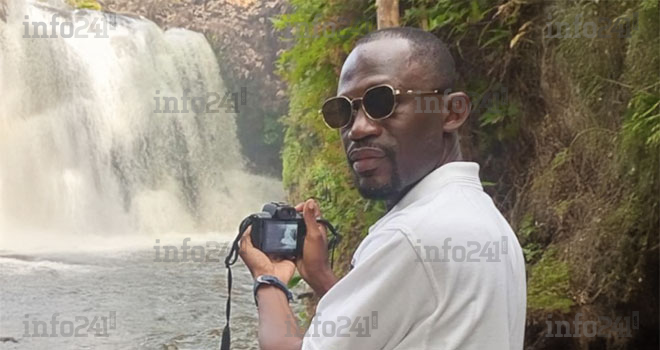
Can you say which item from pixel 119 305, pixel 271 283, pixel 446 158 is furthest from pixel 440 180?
pixel 119 305

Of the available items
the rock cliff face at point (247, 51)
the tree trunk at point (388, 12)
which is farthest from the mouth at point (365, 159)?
the rock cliff face at point (247, 51)

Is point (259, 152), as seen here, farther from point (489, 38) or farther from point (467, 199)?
point (467, 199)

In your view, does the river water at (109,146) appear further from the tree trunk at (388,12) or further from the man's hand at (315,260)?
the man's hand at (315,260)

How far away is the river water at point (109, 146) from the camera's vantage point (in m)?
11.3

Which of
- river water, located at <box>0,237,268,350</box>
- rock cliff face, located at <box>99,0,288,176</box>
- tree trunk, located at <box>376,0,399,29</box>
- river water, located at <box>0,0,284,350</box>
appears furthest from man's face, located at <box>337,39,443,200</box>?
rock cliff face, located at <box>99,0,288,176</box>

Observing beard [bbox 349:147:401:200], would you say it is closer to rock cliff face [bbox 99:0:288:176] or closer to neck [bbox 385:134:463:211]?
neck [bbox 385:134:463:211]

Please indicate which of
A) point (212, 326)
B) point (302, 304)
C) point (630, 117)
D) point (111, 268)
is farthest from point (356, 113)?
point (111, 268)

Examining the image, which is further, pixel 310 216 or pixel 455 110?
pixel 310 216

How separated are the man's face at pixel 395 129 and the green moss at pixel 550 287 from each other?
1.95m

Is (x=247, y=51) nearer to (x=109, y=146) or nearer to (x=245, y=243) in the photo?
(x=109, y=146)

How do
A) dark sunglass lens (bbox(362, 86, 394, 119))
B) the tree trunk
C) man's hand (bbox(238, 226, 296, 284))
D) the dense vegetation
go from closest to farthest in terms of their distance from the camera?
dark sunglass lens (bbox(362, 86, 394, 119)), man's hand (bbox(238, 226, 296, 284)), the dense vegetation, the tree trunk

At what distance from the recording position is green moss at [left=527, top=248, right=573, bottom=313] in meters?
2.72

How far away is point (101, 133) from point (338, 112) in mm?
11837

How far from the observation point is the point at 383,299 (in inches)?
32.1
